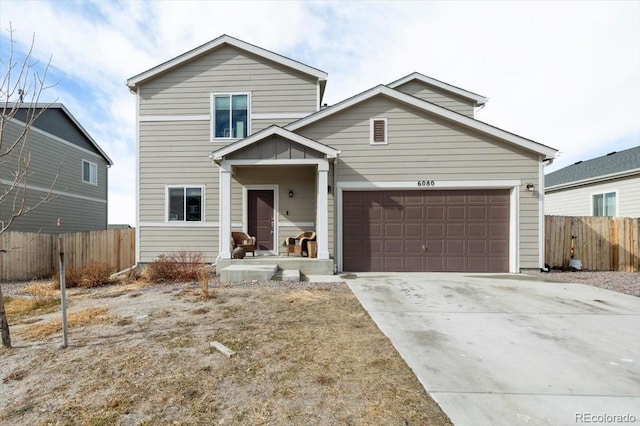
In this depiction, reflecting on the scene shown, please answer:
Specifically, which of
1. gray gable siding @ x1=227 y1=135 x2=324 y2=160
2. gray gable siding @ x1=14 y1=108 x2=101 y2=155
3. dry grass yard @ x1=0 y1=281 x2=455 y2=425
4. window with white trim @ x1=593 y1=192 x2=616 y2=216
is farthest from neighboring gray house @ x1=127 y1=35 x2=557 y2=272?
gray gable siding @ x1=14 y1=108 x2=101 y2=155

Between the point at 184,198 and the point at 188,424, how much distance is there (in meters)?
9.14

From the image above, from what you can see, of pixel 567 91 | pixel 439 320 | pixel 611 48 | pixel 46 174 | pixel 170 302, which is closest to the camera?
pixel 439 320

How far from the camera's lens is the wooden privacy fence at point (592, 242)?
950 centimetres

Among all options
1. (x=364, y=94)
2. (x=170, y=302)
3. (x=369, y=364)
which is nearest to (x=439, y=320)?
(x=369, y=364)

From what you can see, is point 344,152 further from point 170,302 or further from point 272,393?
point 272,393

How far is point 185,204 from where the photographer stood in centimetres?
1038

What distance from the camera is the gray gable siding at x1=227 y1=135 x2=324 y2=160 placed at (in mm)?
8336

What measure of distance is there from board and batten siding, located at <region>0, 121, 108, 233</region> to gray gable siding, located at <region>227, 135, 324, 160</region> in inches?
355

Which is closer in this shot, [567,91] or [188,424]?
[188,424]

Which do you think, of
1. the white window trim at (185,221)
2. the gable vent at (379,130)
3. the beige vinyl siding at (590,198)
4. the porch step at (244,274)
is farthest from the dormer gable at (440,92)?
the porch step at (244,274)

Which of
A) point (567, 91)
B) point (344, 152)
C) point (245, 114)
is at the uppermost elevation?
point (567, 91)

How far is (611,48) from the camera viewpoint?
8.42 meters

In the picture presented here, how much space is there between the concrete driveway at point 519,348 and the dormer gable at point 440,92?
8178 millimetres

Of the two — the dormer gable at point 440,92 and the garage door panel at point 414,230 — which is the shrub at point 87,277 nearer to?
the garage door panel at point 414,230
